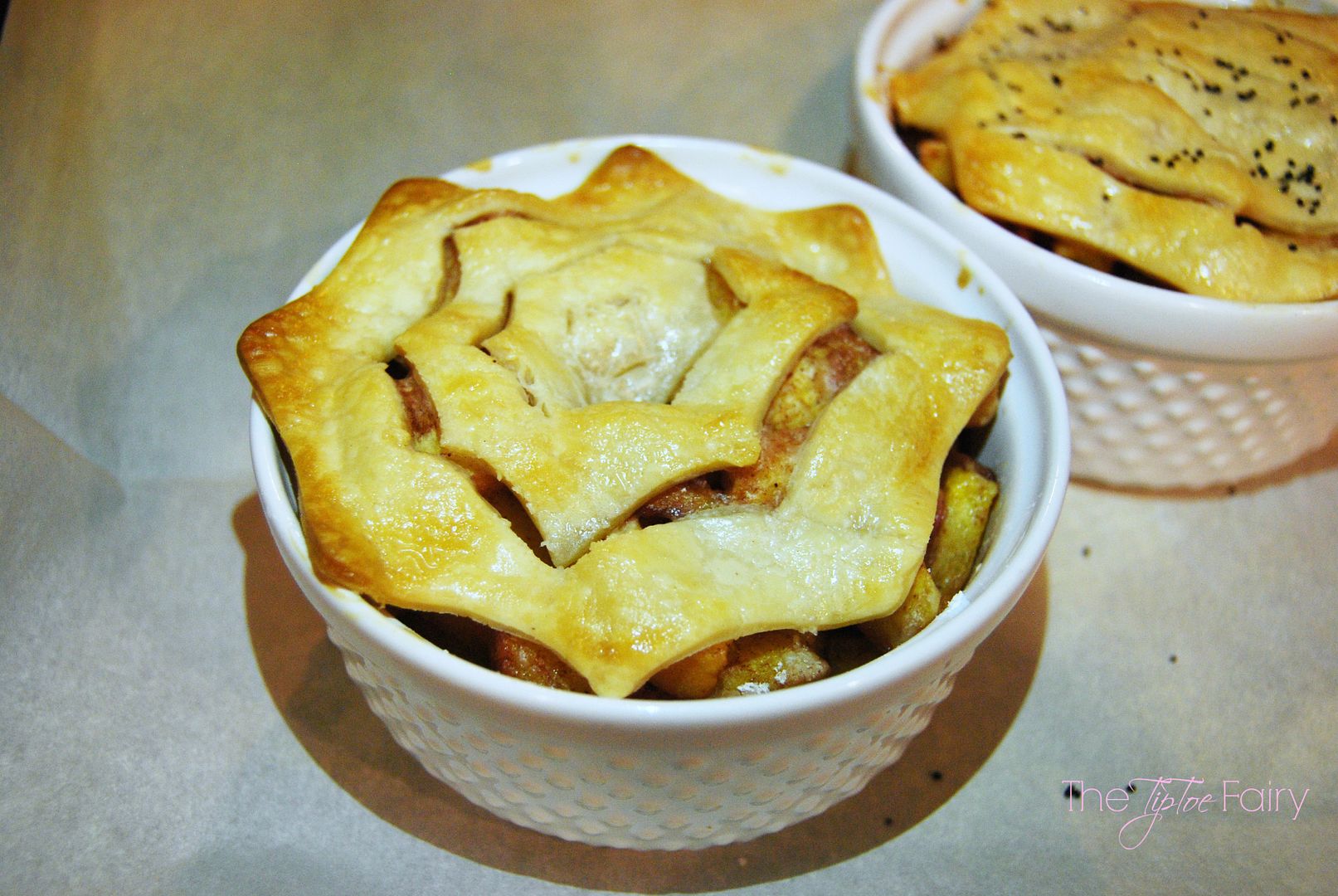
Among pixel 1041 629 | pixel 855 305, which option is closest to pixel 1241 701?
pixel 1041 629

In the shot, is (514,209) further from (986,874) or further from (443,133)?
(986,874)

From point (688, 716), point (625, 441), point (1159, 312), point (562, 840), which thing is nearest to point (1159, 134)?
point (1159, 312)

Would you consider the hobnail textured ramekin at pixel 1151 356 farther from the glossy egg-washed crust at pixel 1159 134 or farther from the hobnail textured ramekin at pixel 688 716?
the hobnail textured ramekin at pixel 688 716

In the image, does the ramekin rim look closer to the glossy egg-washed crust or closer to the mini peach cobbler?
the glossy egg-washed crust

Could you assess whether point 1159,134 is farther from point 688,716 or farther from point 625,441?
point 688,716

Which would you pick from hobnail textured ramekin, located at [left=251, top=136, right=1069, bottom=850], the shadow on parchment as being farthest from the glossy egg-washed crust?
the shadow on parchment
